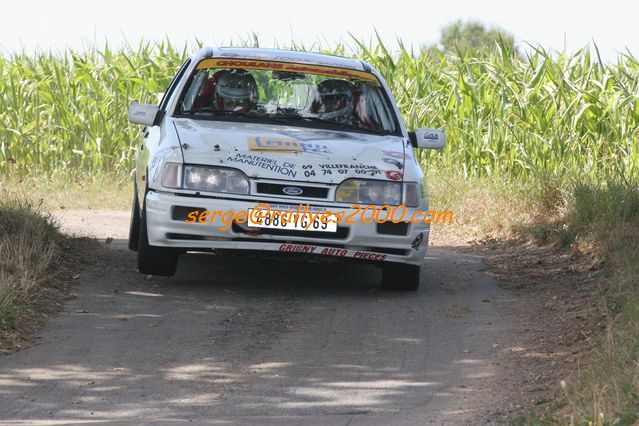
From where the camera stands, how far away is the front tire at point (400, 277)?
29.4 feet

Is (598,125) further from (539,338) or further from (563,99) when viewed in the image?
(539,338)

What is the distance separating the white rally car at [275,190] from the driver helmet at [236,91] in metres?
0.04

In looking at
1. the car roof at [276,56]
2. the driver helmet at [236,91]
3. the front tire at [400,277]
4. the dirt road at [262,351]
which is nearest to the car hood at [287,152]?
the driver helmet at [236,91]

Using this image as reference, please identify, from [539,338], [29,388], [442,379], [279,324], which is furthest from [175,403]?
[539,338]

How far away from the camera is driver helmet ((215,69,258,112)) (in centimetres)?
930

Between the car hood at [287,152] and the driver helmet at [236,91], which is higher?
the driver helmet at [236,91]

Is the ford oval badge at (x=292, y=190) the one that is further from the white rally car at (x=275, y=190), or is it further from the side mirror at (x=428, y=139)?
the side mirror at (x=428, y=139)

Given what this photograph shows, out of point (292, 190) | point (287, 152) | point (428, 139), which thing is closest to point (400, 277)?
point (428, 139)

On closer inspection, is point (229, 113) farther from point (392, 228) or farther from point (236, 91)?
point (392, 228)

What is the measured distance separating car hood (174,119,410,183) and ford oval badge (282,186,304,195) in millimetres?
64

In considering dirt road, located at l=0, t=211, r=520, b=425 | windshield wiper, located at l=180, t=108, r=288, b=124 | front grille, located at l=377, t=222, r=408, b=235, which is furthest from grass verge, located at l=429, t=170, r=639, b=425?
windshield wiper, located at l=180, t=108, r=288, b=124

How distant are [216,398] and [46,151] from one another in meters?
12.5

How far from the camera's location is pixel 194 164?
→ 8.23m
